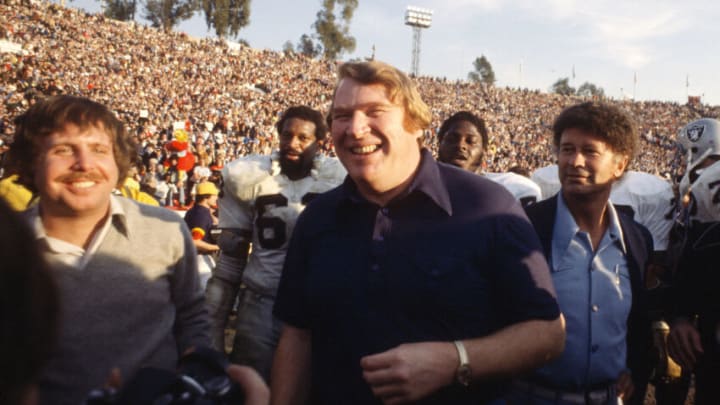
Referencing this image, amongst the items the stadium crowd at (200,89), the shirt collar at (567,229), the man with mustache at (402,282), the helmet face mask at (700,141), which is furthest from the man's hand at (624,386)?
the stadium crowd at (200,89)

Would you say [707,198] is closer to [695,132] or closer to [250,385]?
[695,132]

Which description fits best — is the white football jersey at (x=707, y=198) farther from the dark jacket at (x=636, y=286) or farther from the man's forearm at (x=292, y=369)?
the man's forearm at (x=292, y=369)

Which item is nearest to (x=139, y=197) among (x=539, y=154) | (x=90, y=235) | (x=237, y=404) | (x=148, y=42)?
(x=90, y=235)

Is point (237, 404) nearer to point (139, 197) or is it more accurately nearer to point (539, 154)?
point (139, 197)

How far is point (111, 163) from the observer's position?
6.15 feet

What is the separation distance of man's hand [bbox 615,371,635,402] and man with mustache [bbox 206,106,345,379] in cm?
182

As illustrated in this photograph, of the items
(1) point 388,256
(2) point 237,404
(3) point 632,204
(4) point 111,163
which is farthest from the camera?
(3) point 632,204

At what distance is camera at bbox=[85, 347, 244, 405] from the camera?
3.26ft

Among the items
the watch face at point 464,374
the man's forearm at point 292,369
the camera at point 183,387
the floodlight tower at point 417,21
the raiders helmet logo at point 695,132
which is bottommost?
the man's forearm at point 292,369

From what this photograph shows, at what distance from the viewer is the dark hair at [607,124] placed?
98.3 inches

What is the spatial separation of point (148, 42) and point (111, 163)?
3183cm

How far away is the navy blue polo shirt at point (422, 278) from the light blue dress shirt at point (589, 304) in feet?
2.00

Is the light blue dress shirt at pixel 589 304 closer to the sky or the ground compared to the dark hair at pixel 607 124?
closer to the ground

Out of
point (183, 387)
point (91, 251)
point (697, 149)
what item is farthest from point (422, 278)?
point (697, 149)
